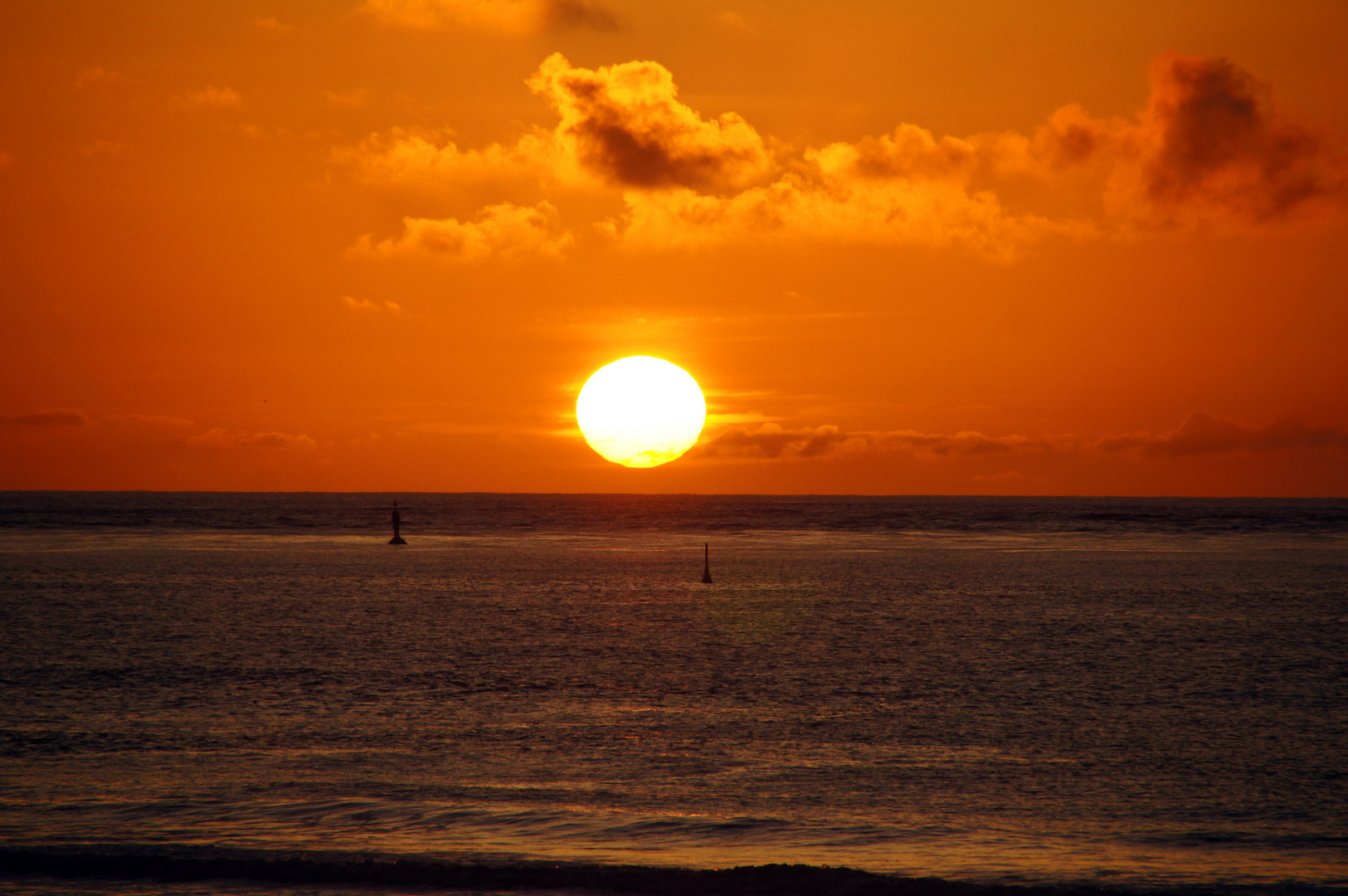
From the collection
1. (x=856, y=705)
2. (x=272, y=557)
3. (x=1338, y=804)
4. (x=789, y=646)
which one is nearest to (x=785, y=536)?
(x=272, y=557)

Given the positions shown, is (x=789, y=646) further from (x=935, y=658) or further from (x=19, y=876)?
(x=19, y=876)

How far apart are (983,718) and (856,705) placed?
262 centimetres

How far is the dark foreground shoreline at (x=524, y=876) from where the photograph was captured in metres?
11.0

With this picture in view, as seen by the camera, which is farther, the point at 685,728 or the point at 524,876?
the point at 685,728

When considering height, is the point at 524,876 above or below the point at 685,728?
above

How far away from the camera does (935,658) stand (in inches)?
1152

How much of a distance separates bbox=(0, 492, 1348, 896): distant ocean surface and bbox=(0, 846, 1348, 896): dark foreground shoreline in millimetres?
248

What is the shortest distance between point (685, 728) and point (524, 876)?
8.93 meters

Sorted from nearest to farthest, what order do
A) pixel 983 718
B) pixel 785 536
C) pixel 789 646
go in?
pixel 983 718 < pixel 789 646 < pixel 785 536

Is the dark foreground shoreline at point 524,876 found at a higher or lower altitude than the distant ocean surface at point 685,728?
higher

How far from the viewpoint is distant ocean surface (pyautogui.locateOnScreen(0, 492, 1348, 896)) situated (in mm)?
12969

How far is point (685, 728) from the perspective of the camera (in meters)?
20.0

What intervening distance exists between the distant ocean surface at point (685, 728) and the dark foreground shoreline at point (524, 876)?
0.25 metres

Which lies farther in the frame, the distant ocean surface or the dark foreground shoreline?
the distant ocean surface
